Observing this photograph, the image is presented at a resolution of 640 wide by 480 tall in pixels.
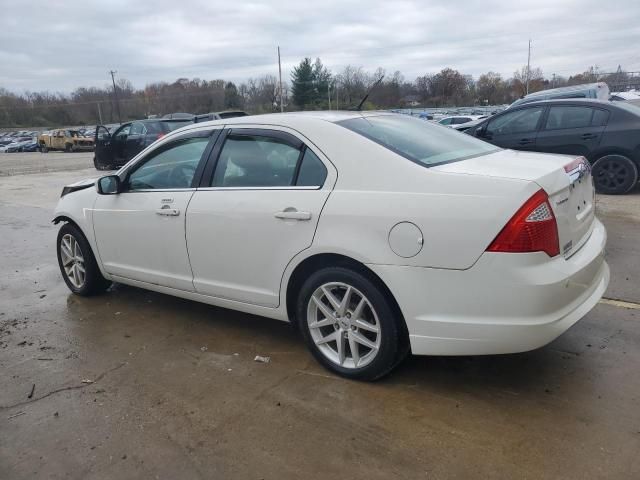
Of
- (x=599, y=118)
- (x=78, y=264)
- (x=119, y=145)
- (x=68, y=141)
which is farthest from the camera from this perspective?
(x=68, y=141)

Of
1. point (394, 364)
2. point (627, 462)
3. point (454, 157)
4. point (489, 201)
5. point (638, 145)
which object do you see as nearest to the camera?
point (627, 462)

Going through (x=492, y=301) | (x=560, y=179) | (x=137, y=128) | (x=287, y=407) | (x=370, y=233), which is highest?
(x=137, y=128)

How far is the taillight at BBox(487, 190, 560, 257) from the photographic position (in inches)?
100

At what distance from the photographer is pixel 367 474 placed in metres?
2.39

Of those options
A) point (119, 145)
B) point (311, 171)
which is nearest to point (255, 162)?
point (311, 171)

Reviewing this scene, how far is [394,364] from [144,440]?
140 cm

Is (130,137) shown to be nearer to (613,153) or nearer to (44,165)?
(44,165)

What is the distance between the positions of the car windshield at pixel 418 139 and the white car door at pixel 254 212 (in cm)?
38

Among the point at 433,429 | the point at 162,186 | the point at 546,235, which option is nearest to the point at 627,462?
the point at 433,429

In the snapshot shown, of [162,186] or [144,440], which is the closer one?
[144,440]

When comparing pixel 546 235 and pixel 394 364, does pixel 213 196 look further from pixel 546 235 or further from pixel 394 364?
pixel 546 235

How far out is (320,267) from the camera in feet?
10.4

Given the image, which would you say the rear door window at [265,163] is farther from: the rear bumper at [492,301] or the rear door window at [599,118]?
the rear door window at [599,118]

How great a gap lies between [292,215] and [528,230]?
1325mm
